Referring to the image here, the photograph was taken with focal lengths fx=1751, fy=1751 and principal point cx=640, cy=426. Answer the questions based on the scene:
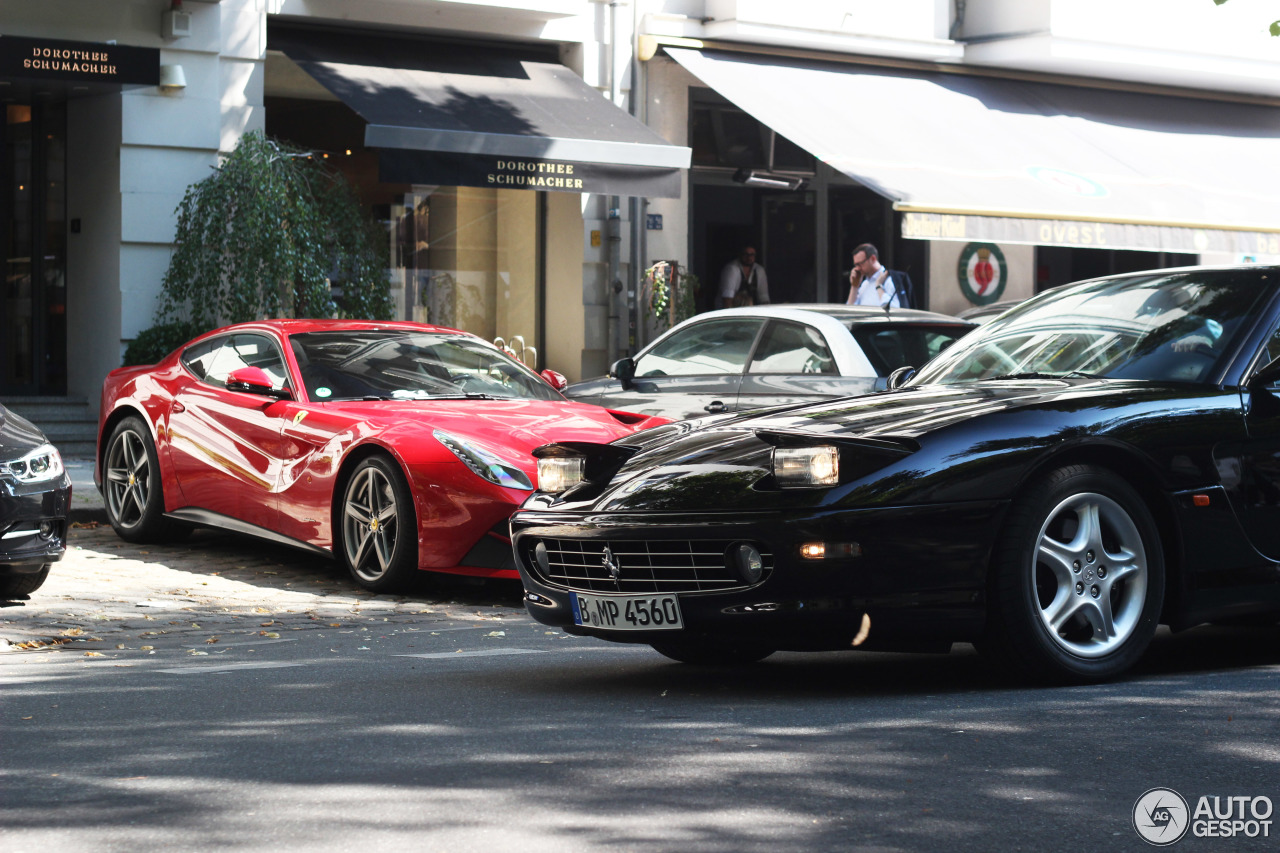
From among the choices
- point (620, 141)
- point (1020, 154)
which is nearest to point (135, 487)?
point (620, 141)

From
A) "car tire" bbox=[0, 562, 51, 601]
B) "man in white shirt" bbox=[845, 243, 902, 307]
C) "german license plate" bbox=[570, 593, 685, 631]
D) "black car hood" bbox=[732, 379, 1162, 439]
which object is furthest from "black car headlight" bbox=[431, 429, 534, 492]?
"man in white shirt" bbox=[845, 243, 902, 307]

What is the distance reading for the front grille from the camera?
17.4 ft

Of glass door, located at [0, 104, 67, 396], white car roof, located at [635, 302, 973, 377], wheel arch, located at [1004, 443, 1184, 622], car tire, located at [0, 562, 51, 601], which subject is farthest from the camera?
glass door, located at [0, 104, 67, 396]

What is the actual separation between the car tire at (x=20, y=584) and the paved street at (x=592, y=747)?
1188 millimetres

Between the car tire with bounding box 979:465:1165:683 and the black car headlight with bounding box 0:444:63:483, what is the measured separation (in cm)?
476

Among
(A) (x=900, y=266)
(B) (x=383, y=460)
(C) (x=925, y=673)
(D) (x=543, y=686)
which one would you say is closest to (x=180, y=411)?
(B) (x=383, y=460)

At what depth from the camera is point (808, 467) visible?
526 centimetres

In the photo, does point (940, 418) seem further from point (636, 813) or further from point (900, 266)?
point (900, 266)

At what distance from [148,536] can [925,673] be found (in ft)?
20.2

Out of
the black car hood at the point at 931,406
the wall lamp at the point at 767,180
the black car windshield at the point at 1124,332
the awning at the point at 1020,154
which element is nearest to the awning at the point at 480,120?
the awning at the point at 1020,154

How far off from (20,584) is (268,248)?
262 inches

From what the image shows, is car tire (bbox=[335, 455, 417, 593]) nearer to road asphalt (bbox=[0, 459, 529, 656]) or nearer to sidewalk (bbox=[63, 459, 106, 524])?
road asphalt (bbox=[0, 459, 529, 656])

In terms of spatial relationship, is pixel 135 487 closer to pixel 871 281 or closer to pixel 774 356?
pixel 774 356

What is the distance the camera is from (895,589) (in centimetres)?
520
